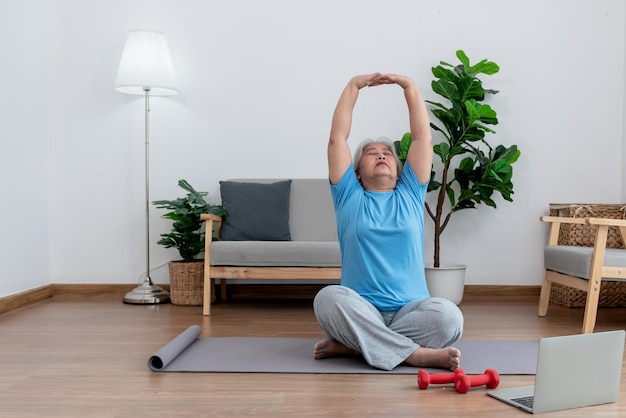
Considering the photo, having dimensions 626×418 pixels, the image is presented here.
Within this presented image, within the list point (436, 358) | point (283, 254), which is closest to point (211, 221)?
point (283, 254)

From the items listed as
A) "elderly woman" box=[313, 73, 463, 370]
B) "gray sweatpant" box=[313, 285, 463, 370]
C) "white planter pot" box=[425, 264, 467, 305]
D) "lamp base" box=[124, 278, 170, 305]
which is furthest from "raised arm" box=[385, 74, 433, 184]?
"lamp base" box=[124, 278, 170, 305]

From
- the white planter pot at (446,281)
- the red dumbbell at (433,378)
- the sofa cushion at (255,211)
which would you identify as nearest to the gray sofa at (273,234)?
the sofa cushion at (255,211)

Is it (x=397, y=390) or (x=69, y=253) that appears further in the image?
(x=69, y=253)

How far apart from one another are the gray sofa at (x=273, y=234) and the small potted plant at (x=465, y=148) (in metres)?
0.70

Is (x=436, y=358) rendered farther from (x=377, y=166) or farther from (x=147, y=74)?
(x=147, y=74)

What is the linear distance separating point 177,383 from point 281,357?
0.52m

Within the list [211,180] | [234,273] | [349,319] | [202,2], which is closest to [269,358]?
[349,319]

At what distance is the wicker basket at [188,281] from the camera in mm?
4199

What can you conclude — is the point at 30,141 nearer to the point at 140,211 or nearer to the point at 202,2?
the point at 140,211

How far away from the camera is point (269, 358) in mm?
2639

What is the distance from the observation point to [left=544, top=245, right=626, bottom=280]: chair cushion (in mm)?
3318

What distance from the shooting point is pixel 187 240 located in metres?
4.30

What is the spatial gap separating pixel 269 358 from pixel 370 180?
0.82 meters

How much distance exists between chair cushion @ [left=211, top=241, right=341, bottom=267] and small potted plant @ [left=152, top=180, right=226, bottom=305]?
447 millimetres
